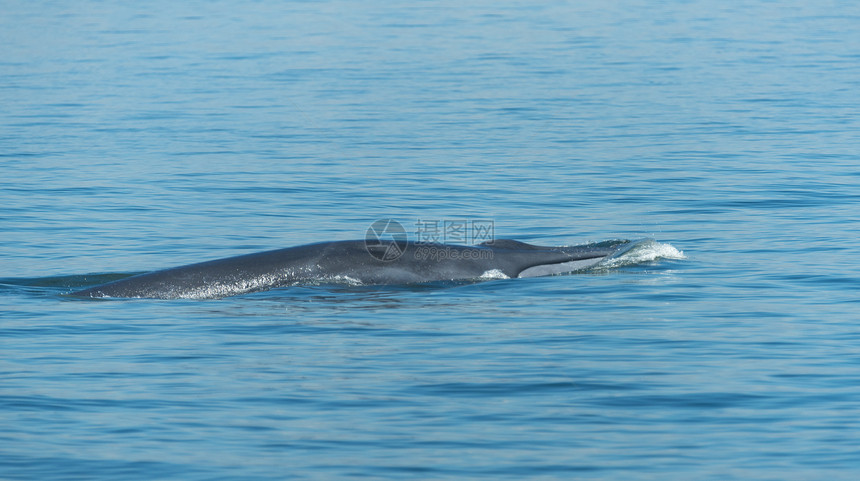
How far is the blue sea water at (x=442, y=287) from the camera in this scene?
1142 cm

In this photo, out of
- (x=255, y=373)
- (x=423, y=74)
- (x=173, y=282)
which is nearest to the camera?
(x=255, y=373)

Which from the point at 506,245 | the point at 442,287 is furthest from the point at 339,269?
the point at 506,245

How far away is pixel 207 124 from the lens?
35.7 m

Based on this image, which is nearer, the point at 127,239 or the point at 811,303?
the point at 811,303

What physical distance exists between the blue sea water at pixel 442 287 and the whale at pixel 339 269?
0.84ft

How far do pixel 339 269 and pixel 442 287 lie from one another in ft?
4.66

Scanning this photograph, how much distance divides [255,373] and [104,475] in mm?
3038

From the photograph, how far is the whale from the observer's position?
16.7 meters

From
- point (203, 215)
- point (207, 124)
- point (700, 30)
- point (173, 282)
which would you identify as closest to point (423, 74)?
point (207, 124)

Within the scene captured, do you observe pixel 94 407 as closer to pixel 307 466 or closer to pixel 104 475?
pixel 104 475

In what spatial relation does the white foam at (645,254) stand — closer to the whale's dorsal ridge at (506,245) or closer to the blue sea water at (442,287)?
the blue sea water at (442,287)

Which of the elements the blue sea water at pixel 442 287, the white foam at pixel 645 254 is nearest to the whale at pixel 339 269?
the blue sea water at pixel 442 287

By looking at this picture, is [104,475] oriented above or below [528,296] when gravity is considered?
below

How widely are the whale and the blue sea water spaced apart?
0.84 ft
